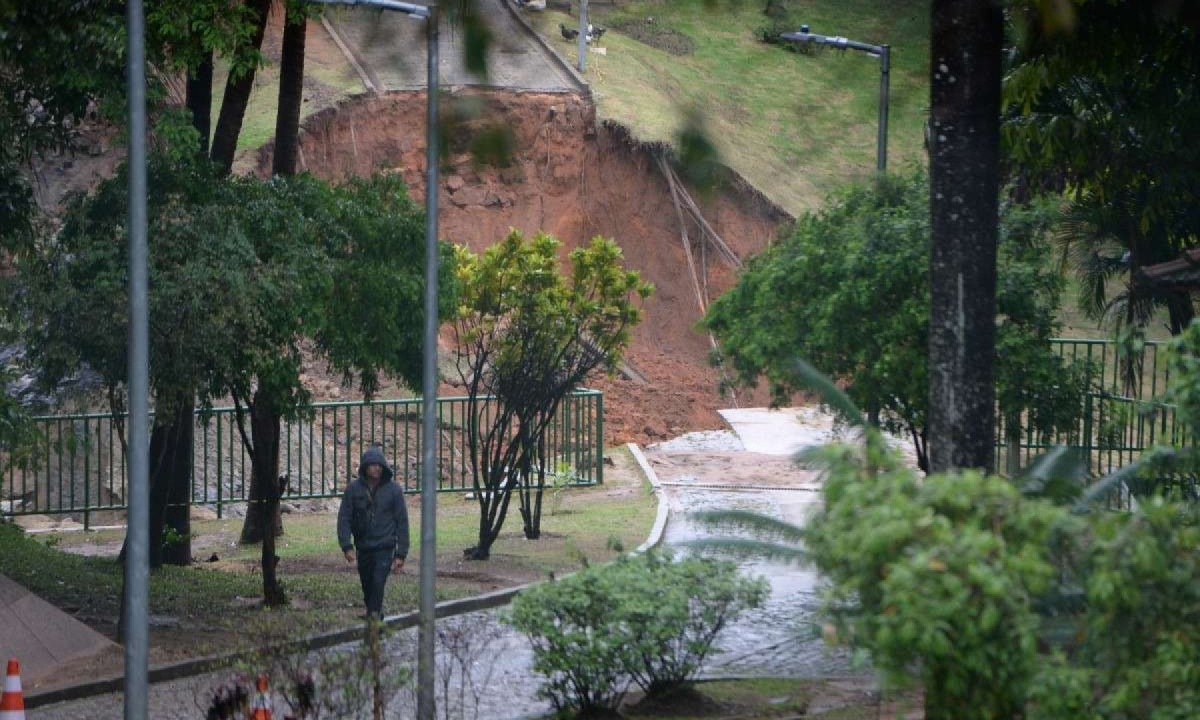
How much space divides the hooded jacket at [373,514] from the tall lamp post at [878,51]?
5.23 meters

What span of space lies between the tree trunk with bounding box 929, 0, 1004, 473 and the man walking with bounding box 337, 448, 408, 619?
532 centimetres

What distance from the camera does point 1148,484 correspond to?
1126 centimetres

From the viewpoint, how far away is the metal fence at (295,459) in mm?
20141

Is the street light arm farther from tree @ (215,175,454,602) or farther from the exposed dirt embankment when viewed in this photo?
the exposed dirt embankment

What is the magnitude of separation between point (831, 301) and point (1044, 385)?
2.07 metres

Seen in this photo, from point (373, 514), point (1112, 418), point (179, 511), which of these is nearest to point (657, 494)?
point (179, 511)

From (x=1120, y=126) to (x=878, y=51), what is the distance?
5219 millimetres

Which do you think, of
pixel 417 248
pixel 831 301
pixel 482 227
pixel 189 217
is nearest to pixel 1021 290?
pixel 831 301

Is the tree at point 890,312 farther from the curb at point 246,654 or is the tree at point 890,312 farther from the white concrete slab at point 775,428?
the white concrete slab at point 775,428

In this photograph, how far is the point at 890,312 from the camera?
42.7ft

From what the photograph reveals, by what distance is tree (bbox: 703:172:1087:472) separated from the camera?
12.8m

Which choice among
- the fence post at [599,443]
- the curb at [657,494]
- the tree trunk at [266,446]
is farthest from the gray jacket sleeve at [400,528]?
the fence post at [599,443]

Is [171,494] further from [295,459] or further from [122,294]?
[295,459]

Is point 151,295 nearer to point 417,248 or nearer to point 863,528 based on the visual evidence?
point 417,248
